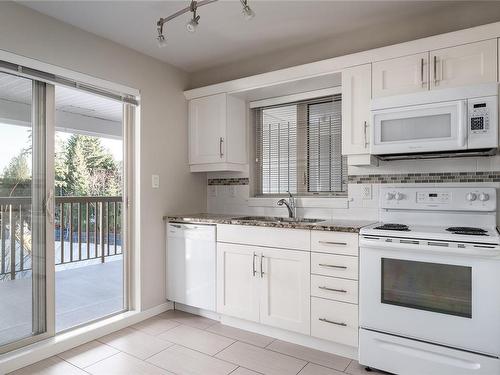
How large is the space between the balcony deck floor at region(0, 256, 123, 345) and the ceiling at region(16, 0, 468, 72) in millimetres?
1924

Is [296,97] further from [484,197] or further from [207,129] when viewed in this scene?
[484,197]

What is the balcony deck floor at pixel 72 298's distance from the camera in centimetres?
218

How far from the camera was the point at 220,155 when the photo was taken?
3092mm

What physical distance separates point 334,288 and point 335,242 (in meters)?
0.31

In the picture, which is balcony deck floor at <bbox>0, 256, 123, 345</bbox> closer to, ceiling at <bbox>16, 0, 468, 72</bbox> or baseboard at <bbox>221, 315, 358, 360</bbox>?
baseboard at <bbox>221, 315, 358, 360</bbox>

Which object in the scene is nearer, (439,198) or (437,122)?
(437,122)

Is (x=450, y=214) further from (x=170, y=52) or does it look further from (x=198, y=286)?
(x=170, y=52)

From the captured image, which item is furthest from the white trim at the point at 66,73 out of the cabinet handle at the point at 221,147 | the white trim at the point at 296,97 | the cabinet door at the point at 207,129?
the white trim at the point at 296,97

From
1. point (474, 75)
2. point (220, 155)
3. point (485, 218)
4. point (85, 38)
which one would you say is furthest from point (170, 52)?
point (485, 218)

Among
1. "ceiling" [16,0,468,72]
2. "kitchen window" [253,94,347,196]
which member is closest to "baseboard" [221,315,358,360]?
"kitchen window" [253,94,347,196]

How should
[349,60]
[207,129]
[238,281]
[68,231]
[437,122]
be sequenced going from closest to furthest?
[437,122] → [349,60] → [238,281] → [207,129] → [68,231]

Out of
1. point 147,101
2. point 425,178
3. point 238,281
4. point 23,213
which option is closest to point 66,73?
Result: point 147,101

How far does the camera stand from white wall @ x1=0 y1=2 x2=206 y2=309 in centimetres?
220

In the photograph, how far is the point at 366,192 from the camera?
104 inches
